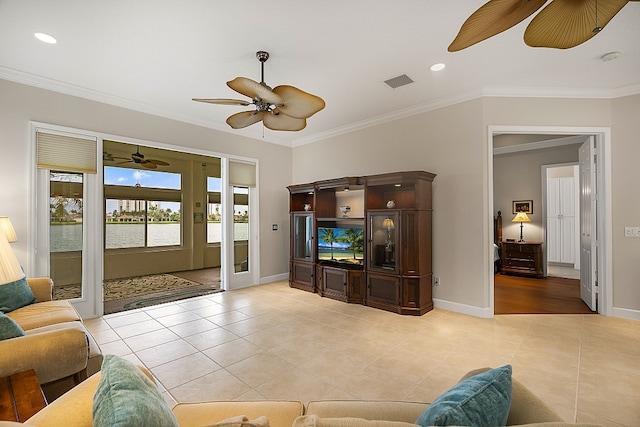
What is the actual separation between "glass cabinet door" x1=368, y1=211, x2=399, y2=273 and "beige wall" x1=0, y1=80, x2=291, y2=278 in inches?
96.1

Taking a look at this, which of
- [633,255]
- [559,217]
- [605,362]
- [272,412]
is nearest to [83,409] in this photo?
[272,412]

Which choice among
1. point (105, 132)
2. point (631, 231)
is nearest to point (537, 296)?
point (631, 231)

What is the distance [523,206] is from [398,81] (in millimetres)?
5044

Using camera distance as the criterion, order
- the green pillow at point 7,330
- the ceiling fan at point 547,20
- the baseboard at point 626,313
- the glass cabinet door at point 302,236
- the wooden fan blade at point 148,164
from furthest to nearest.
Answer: the wooden fan blade at point 148,164, the glass cabinet door at point 302,236, the baseboard at point 626,313, the green pillow at point 7,330, the ceiling fan at point 547,20

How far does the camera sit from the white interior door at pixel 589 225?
4.05 metres

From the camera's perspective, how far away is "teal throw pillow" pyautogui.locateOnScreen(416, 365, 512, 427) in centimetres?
81

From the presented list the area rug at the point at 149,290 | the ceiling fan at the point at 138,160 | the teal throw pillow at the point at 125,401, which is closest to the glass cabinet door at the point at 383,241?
the area rug at the point at 149,290

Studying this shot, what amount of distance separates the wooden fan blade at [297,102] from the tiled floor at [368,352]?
239 cm

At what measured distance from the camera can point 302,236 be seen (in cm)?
562

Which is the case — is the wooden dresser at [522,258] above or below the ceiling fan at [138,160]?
below

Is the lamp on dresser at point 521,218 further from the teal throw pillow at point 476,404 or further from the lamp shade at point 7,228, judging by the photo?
the lamp shade at point 7,228

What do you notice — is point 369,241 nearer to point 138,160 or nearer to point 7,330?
point 7,330

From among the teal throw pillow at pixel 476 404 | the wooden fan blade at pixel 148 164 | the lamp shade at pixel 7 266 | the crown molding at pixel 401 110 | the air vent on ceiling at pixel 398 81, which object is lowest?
the teal throw pillow at pixel 476 404

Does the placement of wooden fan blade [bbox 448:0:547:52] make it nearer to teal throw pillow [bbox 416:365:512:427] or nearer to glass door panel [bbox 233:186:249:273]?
teal throw pillow [bbox 416:365:512:427]
